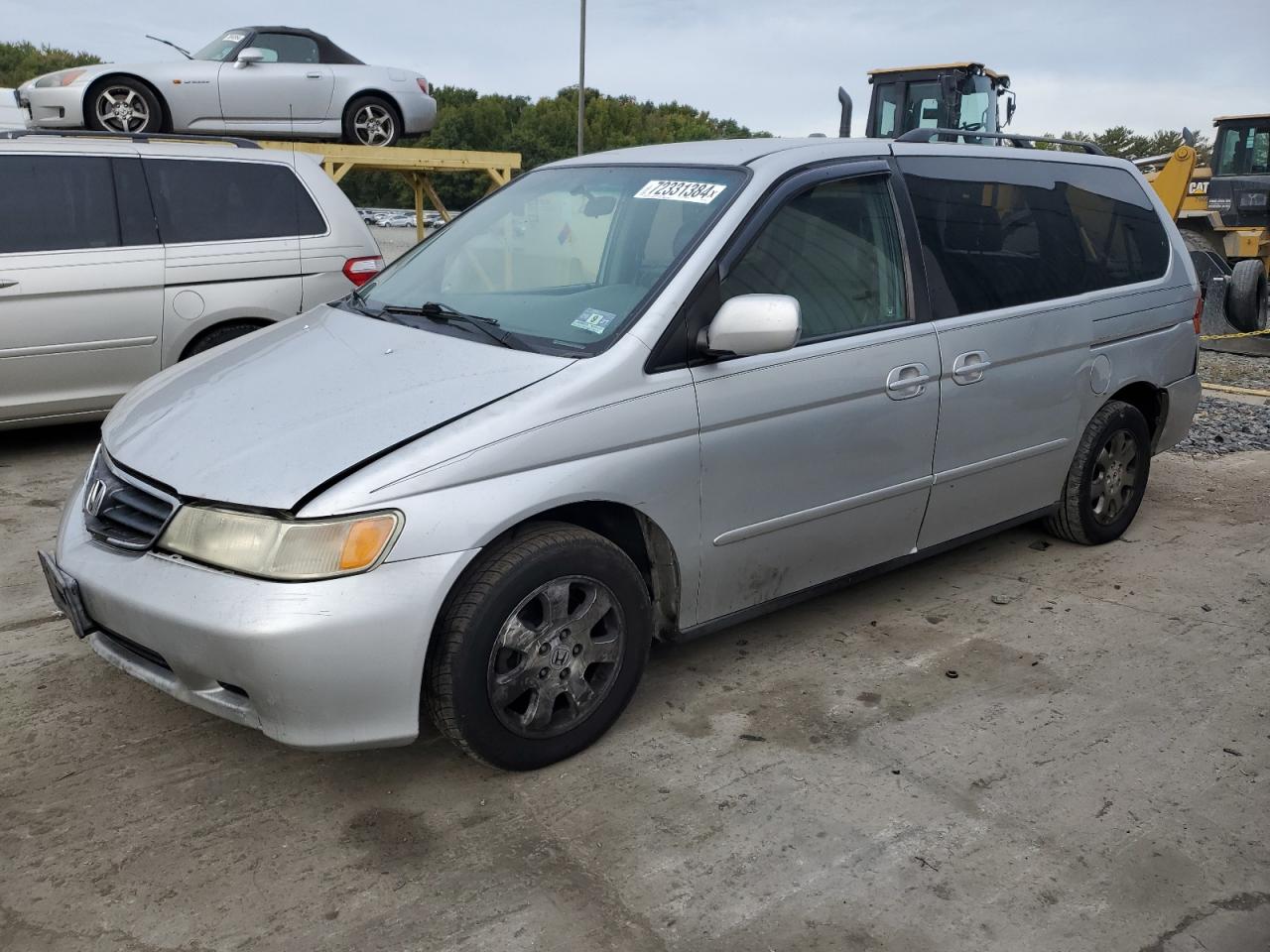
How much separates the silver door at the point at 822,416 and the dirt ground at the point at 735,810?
447 millimetres

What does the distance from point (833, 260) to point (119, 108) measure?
9.54 m

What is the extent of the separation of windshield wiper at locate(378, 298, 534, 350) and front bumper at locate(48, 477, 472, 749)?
815 mm

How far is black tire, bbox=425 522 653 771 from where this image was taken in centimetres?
295

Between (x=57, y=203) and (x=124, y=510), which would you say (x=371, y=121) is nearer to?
(x=57, y=203)

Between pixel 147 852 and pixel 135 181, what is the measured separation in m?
4.92

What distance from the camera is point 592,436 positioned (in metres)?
3.17

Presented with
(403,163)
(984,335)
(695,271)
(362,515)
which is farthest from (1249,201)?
(362,515)

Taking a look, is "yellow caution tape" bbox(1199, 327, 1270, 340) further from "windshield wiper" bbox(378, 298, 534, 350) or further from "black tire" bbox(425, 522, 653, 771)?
"black tire" bbox(425, 522, 653, 771)

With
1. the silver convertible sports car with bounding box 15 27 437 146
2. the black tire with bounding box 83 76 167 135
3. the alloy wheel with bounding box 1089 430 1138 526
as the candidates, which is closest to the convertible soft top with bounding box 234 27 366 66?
the silver convertible sports car with bounding box 15 27 437 146

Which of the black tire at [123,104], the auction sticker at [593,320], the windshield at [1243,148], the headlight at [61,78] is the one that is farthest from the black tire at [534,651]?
the windshield at [1243,148]

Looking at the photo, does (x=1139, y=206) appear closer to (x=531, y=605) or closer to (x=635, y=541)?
(x=635, y=541)

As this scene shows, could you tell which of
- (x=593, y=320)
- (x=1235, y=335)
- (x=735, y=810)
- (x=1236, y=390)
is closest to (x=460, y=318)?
(x=593, y=320)

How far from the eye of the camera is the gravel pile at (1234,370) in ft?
34.6

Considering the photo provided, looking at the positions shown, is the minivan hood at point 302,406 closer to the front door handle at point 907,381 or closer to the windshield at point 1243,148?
the front door handle at point 907,381
